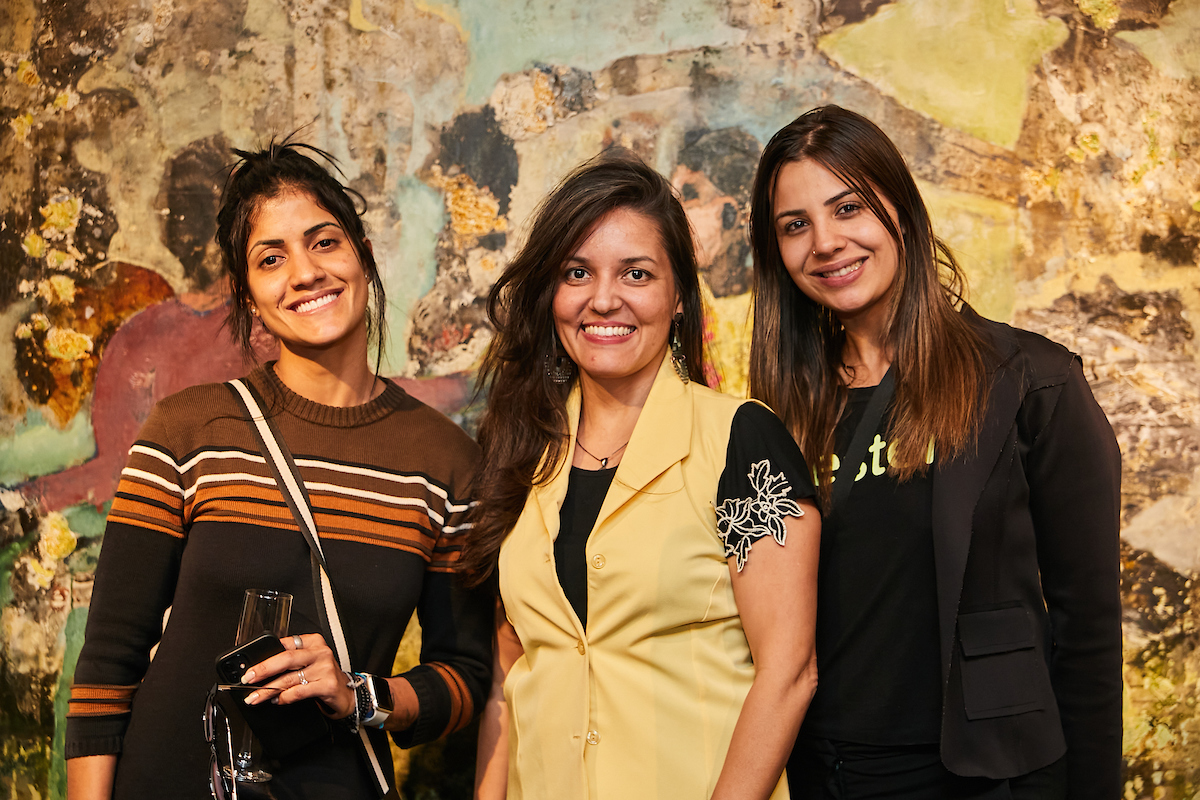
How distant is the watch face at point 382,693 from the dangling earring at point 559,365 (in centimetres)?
82

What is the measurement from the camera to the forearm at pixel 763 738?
1702 mm

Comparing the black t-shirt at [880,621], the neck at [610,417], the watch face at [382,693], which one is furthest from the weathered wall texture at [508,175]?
the watch face at [382,693]

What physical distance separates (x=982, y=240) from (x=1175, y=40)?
0.92 metres

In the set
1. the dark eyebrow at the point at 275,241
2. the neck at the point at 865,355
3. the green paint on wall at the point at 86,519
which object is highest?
the dark eyebrow at the point at 275,241

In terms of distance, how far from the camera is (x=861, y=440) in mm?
2033

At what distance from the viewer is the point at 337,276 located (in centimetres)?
213

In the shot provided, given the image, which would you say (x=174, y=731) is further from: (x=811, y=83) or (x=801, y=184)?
(x=811, y=83)

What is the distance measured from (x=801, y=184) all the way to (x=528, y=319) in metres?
0.74

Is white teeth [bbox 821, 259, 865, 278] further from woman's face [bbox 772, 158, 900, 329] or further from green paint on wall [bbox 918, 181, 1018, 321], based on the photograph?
green paint on wall [bbox 918, 181, 1018, 321]

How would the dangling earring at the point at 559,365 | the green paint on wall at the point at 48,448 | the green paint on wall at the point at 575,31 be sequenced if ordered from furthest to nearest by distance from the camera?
the green paint on wall at the point at 48,448 < the green paint on wall at the point at 575,31 < the dangling earring at the point at 559,365

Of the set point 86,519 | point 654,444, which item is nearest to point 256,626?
point 654,444

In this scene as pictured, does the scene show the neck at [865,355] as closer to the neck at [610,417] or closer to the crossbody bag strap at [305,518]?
the neck at [610,417]

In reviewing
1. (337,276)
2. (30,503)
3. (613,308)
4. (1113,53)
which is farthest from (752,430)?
(30,503)

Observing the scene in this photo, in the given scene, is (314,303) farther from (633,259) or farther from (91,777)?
(91,777)
